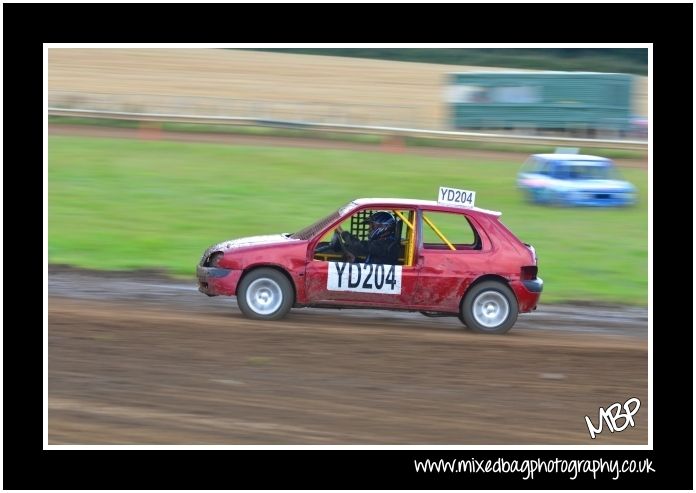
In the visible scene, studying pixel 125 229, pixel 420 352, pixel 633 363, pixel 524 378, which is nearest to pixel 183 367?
pixel 420 352

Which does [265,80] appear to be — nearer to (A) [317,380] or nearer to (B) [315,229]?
(B) [315,229]

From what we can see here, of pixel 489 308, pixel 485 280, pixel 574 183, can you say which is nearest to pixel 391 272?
pixel 485 280

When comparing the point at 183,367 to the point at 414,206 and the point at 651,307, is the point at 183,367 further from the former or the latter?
the point at 651,307

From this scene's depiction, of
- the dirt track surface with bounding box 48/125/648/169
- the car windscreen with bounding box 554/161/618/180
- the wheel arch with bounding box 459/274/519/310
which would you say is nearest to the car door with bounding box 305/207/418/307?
the wheel arch with bounding box 459/274/519/310

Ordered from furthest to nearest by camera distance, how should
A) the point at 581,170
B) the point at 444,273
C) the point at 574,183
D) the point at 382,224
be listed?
1. the point at 581,170
2. the point at 574,183
3. the point at 382,224
4. the point at 444,273

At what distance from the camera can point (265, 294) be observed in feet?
34.6

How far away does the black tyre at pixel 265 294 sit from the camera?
10.5m

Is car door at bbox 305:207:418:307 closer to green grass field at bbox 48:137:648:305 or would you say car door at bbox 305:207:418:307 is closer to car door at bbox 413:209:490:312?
car door at bbox 413:209:490:312

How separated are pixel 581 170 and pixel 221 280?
1215 cm

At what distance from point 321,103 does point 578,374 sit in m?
18.7

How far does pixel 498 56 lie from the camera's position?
30.3 meters

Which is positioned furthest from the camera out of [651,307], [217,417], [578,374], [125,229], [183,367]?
[125,229]

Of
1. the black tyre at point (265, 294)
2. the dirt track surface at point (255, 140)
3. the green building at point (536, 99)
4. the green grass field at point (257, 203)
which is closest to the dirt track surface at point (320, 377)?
the black tyre at point (265, 294)

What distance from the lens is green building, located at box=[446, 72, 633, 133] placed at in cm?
2800
